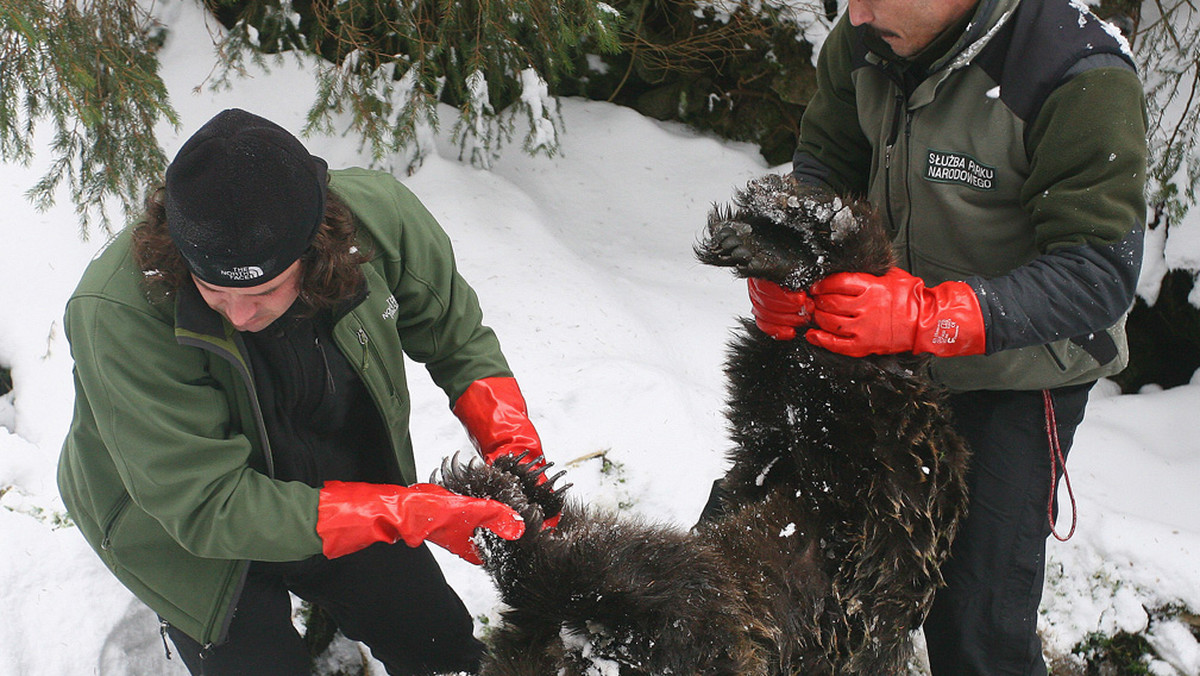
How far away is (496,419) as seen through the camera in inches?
84.8

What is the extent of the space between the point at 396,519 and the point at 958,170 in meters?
1.48

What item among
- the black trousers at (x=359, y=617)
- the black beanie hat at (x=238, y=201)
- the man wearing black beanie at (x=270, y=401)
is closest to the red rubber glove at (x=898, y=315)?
the man wearing black beanie at (x=270, y=401)

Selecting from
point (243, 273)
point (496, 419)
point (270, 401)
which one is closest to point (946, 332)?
point (496, 419)

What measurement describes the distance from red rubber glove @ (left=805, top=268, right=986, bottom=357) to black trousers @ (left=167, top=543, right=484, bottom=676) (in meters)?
1.41

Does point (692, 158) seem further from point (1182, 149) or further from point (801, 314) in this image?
point (801, 314)

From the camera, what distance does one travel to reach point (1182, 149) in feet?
13.1

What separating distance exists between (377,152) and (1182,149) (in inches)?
155

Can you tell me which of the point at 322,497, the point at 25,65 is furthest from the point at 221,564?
the point at 25,65

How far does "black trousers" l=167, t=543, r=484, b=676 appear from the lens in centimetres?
210

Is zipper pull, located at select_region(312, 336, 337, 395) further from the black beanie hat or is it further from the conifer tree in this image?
the conifer tree

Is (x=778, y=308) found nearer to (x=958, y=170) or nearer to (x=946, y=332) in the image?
(x=946, y=332)

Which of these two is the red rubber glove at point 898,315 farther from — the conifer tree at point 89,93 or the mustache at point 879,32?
the conifer tree at point 89,93

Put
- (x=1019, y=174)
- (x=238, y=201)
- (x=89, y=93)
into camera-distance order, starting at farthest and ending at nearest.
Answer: (x=89, y=93) → (x=1019, y=174) → (x=238, y=201)

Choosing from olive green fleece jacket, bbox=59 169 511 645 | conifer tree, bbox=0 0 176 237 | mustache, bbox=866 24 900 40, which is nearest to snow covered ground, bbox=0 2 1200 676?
conifer tree, bbox=0 0 176 237
